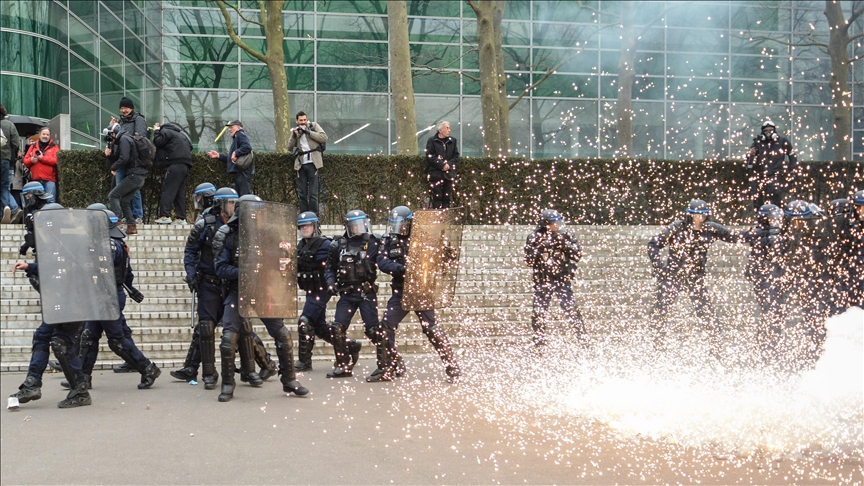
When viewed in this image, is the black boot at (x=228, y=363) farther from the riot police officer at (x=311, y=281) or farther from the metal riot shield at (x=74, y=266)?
the riot police officer at (x=311, y=281)

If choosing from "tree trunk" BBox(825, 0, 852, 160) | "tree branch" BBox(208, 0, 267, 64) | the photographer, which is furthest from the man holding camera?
"tree trunk" BBox(825, 0, 852, 160)

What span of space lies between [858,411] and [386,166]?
8617 millimetres


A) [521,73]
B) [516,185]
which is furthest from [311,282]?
[521,73]

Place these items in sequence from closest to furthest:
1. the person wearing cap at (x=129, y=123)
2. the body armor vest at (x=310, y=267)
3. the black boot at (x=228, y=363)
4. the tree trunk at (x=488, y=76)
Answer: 1. the black boot at (x=228, y=363)
2. the body armor vest at (x=310, y=267)
3. the person wearing cap at (x=129, y=123)
4. the tree trunk at (x=488, y=76)

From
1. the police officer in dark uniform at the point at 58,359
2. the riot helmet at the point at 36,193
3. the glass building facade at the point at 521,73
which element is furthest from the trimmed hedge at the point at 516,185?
the glass building facade at the point at 521,73

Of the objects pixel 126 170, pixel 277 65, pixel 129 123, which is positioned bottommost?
pixel 126 170

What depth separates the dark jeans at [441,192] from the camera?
527 inches

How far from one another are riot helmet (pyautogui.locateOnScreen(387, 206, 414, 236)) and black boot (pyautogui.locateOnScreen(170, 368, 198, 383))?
2.38m

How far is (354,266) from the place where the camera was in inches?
340

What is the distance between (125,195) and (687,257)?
7470mm

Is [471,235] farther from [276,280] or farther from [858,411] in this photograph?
[858,411]

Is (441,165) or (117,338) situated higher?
(441,165)

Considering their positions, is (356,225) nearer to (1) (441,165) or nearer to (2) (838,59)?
(1) (441,165)

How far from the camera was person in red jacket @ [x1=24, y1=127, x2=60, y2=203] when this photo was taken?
12.3 metres
